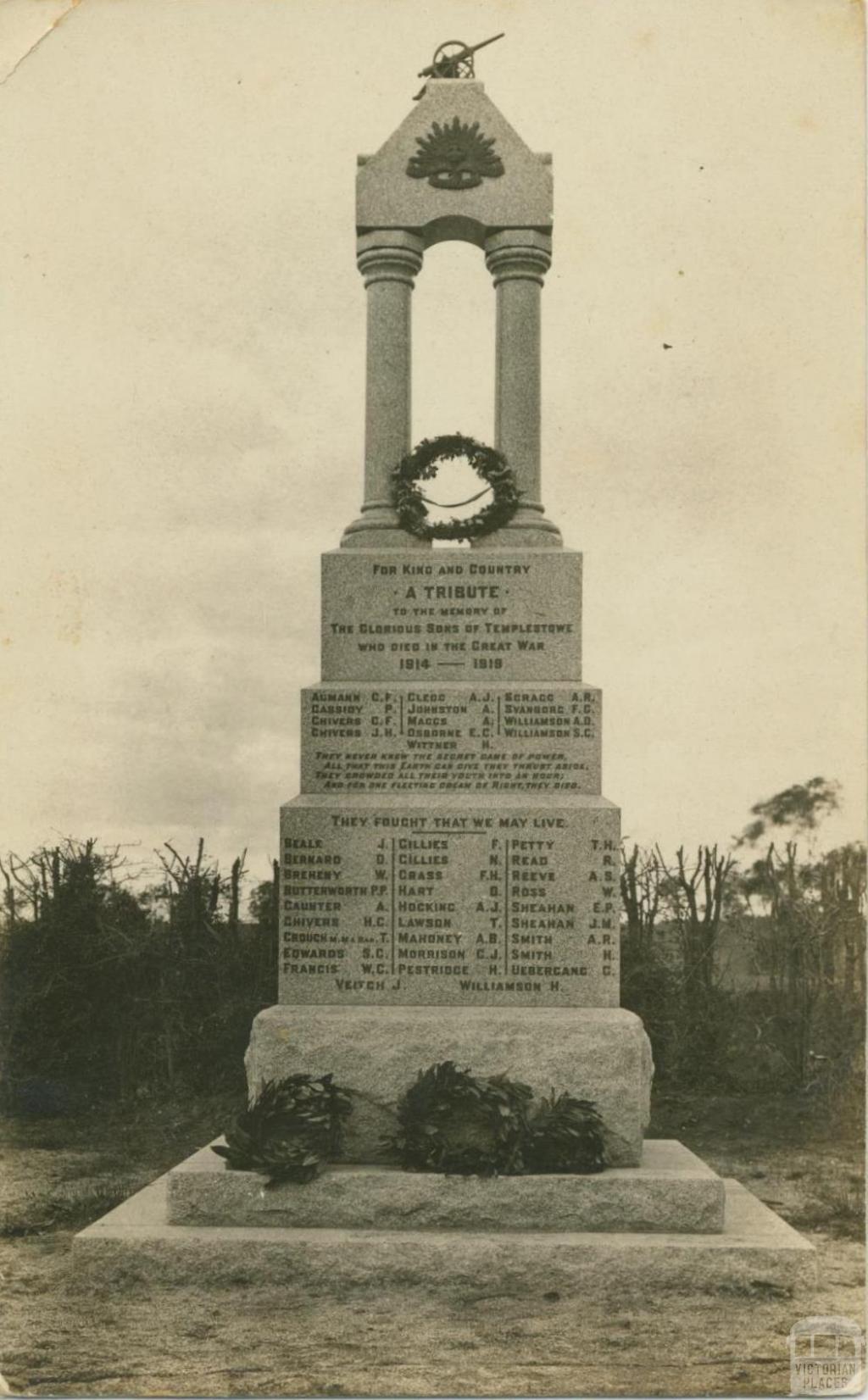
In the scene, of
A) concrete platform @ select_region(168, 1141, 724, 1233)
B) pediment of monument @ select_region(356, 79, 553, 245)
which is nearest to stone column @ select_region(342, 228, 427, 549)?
pediment of monument @ select_region(356, 79, 553, 245)

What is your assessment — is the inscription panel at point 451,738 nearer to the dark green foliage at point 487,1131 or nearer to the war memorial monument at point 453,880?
the war memorial monument at point 453,880

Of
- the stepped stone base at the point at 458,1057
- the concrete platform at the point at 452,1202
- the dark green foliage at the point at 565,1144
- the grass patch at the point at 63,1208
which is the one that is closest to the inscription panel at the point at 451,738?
the stepped stone base at the point at 458,1057

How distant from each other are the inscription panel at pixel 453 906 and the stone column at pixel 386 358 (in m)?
1.93

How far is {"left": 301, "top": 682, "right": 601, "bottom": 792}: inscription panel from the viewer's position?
27.3 feet

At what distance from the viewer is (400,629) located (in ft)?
28.0

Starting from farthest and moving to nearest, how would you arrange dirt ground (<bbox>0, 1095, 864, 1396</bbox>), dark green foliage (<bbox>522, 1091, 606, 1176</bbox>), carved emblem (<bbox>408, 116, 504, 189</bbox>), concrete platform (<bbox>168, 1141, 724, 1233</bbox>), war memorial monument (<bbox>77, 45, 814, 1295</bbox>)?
carved emblem (<bbox>408, 116, 504, 189</bbox>), dark green foliage (<bbox>522, 1091, 606, 1176</bbox>), concrete platform (<bbox>168, 1141, 724, 1233</bbox>), war memorial monument (<bbox>77, 45, 814, 1295</bbox>), dirt ground (<bbox>0, 1095, 864, 1396</bbox>)

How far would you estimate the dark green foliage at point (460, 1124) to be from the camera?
286 inches

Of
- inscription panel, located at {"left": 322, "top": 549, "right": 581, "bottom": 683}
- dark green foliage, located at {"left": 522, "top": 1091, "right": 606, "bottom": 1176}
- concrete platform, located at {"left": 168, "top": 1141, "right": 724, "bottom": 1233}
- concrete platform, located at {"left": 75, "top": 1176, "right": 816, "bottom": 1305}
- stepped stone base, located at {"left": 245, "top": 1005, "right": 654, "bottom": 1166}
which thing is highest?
inscription panel, located at {"left": 322, "top": 549, "right": 581, "bottom": 683}

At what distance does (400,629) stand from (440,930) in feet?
6.04

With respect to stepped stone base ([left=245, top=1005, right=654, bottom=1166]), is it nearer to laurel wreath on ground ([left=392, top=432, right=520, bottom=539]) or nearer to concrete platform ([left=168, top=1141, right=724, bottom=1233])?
concrete platform ([left=168, top=1141, right=724, bottom=1233])

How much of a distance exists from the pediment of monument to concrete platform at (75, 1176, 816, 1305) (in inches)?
237

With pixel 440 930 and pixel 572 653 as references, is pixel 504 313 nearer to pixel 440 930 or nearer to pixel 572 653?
pixel 572 653

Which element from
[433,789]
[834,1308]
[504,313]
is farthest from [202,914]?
[834,1308]

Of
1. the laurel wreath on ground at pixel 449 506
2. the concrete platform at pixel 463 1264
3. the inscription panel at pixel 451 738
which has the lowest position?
the concrete platform at pixel 463 1264
